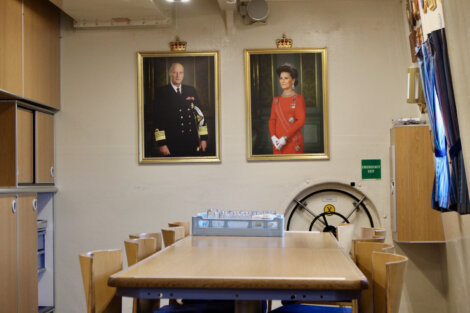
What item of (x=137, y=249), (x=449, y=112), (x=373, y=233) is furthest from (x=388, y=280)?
(x=373, y=233)

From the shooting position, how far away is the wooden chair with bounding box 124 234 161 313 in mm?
3027

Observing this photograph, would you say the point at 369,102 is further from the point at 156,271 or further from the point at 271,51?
the point at 156,271

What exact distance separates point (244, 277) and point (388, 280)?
0.61m

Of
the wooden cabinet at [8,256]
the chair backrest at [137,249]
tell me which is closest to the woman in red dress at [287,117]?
the wooden cabinet at [8,256]

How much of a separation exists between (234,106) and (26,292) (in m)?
2.82

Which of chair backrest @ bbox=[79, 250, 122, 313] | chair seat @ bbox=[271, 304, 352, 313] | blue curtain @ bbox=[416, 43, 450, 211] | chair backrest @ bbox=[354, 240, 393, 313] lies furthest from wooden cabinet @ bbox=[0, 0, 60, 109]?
blue curtain @ bbox=[416, 43, 450, 211]

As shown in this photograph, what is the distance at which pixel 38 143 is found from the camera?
593 centimetres

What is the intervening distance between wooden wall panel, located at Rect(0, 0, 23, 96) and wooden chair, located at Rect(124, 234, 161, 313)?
7.71 ft

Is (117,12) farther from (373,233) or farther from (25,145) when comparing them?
(373,233)

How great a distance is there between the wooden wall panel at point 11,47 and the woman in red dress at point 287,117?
2.61 meters

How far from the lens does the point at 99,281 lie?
8.68ft

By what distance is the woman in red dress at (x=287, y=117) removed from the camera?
20.3ft

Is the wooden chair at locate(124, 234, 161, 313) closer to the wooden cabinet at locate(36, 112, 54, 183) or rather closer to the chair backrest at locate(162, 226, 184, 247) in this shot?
the chair backrest at locate(162, 226, 184, 247)

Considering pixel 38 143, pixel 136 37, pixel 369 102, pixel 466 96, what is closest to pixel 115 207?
pixel 38 143
